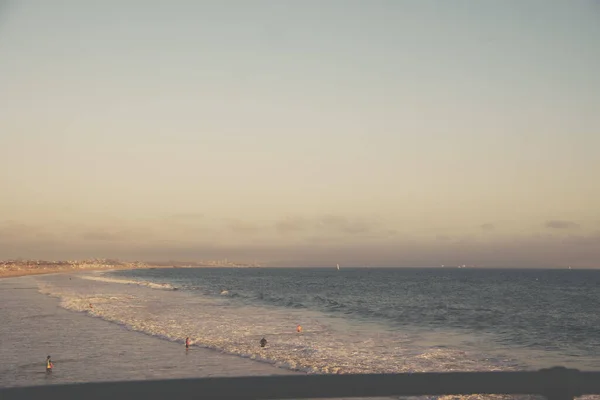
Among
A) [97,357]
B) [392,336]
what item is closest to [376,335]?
[392,336]

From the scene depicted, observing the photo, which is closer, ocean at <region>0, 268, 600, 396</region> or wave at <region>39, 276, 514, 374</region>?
wave at <region>39, 276, 514, 374</region>

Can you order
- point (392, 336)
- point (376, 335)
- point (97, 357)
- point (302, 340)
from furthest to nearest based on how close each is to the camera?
1. point (376, 335)
2. point (392, 336)
3. point (302, 340)
4. point (97, 357)

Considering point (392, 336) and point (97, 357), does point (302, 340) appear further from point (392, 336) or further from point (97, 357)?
point (97, 357)

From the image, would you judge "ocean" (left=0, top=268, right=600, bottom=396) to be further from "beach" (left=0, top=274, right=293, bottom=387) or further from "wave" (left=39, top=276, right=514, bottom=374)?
"beach" (left=0, top=274, right=293, bottom=387)

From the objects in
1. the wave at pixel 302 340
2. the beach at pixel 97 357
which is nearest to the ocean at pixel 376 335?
the wave at pixel 302 340

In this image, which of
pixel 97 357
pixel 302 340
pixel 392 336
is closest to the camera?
pixel 97 357

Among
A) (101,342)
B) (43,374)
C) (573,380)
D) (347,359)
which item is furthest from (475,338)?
(573,380)

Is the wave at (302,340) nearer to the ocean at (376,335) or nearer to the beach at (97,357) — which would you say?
the ocean at (376,335)

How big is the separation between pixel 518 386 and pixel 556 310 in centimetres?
5932

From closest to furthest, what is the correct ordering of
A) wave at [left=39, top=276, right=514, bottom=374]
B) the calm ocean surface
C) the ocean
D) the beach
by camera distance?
the beach < wave at [left=39, top=276, right=514, bottom=374] < the ocean < the calm ocean surface

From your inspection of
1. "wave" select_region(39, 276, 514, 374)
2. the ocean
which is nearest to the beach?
the ocean

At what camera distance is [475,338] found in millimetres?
31375

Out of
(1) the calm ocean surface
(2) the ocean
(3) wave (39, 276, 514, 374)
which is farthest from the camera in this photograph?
(1) the calm ocean surface

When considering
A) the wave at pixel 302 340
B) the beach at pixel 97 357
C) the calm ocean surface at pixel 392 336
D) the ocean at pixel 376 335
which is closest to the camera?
the beach at pixel 97 357
